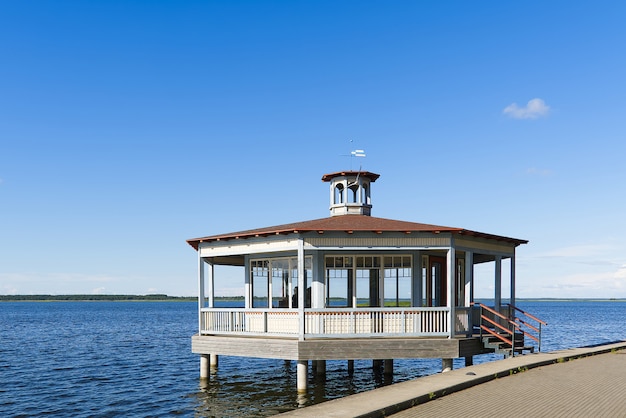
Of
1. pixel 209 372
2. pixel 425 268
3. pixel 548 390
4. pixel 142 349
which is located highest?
pixel 425 268

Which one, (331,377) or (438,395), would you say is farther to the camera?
(331,377)

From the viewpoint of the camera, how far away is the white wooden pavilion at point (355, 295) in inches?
727

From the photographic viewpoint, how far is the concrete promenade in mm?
11469

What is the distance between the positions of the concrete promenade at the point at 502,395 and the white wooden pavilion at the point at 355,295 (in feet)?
8.16

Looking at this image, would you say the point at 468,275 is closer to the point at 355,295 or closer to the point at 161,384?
the point at 355,295

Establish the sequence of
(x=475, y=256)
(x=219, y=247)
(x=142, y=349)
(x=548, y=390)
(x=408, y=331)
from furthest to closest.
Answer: (x=142, y=349)
(x=475, y=256)
(x=219, y=247)
(x=408, y=331)
(x=548, y=390)

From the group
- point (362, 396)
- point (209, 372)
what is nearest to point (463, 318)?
point (362, 396)

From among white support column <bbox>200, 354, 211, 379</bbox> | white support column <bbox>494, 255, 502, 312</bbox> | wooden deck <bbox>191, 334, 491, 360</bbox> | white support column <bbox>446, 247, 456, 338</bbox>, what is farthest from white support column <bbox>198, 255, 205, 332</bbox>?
white support column <bbox>494, 255, 502, 312</bbox>

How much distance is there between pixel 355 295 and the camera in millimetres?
→ 19781

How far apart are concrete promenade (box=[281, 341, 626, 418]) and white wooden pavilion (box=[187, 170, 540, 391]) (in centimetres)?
249

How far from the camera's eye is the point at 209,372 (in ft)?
77.8

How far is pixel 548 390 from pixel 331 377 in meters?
12.0

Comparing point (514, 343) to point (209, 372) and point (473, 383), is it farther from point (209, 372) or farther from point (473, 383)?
point (209, 372)

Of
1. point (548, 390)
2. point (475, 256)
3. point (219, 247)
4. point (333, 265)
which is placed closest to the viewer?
point (548, 390)
